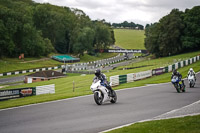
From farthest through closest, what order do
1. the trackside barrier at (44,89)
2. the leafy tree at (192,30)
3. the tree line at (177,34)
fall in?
the tree line at (177,34) < the leafy tree at (192,30) < the trackside barrier at (44,89)

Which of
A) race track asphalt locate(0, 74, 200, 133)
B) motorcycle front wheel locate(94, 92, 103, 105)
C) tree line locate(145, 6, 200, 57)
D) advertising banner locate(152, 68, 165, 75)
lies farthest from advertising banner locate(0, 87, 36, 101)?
tree line locate(145, 6, 200, 57)

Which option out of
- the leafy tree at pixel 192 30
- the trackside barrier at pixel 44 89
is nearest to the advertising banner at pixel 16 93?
the trackside barrier at pixel 44 89

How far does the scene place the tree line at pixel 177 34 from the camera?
3546 inches

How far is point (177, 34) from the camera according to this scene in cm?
8981

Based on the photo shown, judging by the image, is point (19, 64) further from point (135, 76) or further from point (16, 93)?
point (16, 93)

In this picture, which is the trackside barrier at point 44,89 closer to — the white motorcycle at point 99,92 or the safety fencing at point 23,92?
the safety fencing at point 23,92

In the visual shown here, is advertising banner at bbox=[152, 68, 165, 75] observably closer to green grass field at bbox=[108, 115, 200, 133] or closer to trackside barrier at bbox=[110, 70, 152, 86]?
trackside barrier at bbox=[110, 70, 152, 86]

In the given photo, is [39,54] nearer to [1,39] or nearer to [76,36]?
[1,39]

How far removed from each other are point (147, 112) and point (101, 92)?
3.07 m

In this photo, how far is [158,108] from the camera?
51.1 feet

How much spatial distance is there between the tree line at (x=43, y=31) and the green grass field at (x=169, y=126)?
73.3 m

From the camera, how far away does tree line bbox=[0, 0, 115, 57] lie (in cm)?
8356

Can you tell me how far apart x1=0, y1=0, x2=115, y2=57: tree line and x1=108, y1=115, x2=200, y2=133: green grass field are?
7326 centimetres

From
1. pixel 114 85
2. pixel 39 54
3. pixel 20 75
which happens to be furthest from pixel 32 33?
pixel 114 85
